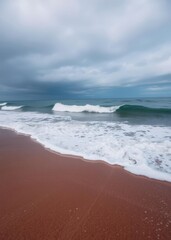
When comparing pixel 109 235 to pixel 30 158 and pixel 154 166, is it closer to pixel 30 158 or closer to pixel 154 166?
pixel 154 166

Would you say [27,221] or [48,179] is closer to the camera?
[27,221]

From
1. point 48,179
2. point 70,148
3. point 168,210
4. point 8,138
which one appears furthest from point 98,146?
point 8,138

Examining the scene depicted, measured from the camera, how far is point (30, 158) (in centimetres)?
455

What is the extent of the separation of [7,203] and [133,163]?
294 centimetres

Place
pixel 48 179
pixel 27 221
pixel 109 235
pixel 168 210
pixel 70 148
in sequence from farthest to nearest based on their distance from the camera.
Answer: pixel 70 148
pixel 48 179
pixel 168 210
pixel 27 221
pixel 109 235

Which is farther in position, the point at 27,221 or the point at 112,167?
the point at 112,167

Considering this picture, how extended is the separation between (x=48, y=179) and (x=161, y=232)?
7.28 ft

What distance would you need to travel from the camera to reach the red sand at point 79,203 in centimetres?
213

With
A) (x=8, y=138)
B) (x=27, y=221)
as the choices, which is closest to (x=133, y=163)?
(x=27, y=221)

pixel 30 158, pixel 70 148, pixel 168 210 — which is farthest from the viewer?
pixel 70 148

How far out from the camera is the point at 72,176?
3.55m

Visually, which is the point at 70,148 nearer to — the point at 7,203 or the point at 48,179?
the point at 48,179

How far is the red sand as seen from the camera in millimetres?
2129

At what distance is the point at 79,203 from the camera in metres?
2.67
